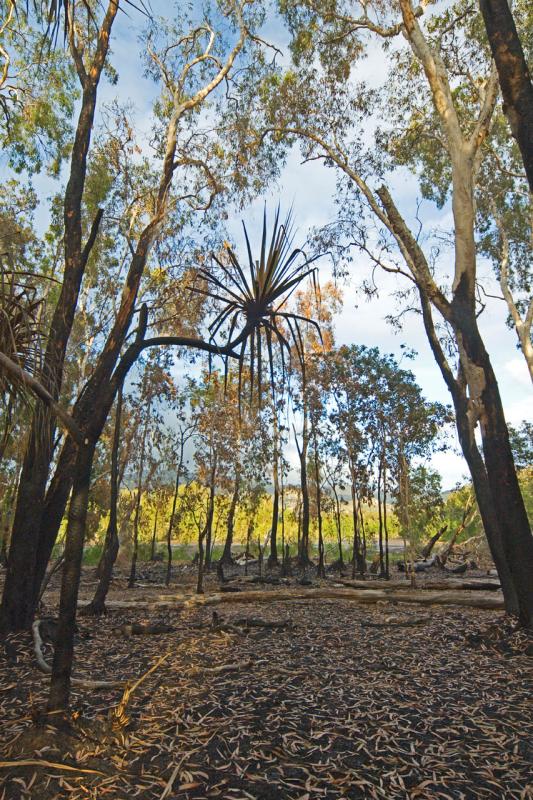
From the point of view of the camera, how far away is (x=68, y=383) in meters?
17.9

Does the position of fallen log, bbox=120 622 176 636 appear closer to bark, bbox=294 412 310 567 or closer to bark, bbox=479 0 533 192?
bark, bbox=479 0 533 192

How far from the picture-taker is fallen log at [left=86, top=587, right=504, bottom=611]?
7.93 meters

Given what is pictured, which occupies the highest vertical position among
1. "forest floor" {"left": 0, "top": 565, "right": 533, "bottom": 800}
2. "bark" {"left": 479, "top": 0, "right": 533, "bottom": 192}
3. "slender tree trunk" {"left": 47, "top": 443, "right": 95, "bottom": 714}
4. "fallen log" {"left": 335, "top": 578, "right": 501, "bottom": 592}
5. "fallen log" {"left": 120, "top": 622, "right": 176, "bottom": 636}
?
"bark" {"left": 479, "top": 0, "right": 533, "bottom": 192}

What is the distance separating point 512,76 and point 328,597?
851 cm

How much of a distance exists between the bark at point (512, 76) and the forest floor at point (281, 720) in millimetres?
3454

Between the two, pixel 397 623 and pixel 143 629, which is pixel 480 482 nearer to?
pixel 397 623

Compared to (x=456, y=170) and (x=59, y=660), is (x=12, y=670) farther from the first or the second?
(x=456, y=170)

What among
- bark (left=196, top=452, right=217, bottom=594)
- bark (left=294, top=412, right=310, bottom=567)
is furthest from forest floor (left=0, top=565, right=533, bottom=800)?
bark (left=294, top=412, right=310, bottom=567)

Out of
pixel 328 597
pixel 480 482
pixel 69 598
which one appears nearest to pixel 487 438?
pixel 480 482

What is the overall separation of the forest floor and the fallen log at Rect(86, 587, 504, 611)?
280 cm

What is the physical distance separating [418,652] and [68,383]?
16.1m

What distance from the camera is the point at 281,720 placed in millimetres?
2951

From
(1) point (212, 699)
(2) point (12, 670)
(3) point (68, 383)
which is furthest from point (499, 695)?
(3) point (68, 383)

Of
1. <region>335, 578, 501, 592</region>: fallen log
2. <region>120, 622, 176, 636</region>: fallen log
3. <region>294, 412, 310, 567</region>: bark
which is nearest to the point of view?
<region>120, 622, 176, 636</region>: fallen log
